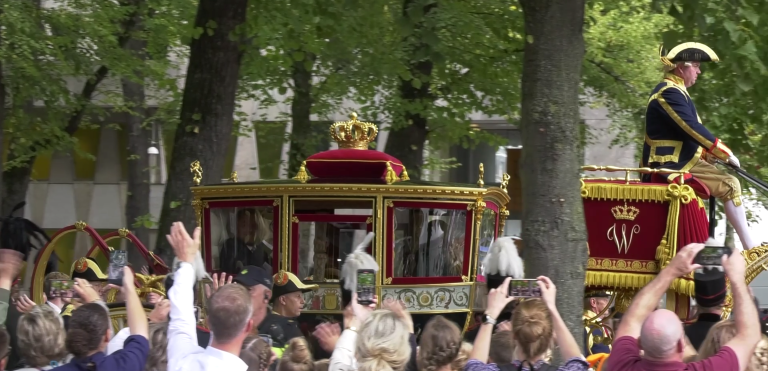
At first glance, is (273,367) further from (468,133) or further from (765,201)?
(765,201)

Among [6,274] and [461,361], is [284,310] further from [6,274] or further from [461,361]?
[461,361]

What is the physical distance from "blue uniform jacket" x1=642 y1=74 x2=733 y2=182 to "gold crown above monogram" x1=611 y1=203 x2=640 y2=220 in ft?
1.23

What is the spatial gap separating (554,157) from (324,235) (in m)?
2.78

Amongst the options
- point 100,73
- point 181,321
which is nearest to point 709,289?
point 181,321

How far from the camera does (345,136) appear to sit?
11.2 m

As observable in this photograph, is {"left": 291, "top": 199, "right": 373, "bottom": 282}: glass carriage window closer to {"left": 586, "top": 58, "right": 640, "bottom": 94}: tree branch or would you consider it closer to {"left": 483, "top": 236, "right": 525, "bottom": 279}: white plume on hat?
{"left": 483, "top": 236, "right": 525, "bottom": 279}: white plume on hat

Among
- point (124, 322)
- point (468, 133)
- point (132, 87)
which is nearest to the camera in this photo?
point (124, 322)

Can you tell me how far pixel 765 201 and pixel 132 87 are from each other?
10.2m

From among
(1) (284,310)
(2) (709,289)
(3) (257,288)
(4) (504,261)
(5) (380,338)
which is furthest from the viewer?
(4) (504,261)

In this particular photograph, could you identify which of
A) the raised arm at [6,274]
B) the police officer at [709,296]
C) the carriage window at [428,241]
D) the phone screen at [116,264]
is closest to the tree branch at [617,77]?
the carriage window at [428,241]

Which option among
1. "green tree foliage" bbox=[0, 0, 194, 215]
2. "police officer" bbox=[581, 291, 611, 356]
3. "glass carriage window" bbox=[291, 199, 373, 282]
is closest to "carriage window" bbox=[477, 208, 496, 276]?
"police officer" bbox=[581, 291, 611, 356]

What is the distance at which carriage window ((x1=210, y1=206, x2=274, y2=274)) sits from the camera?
34.5 ft

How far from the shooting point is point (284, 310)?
905 centimetres

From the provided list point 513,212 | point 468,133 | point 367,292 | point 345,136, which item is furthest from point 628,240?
point 513,212
